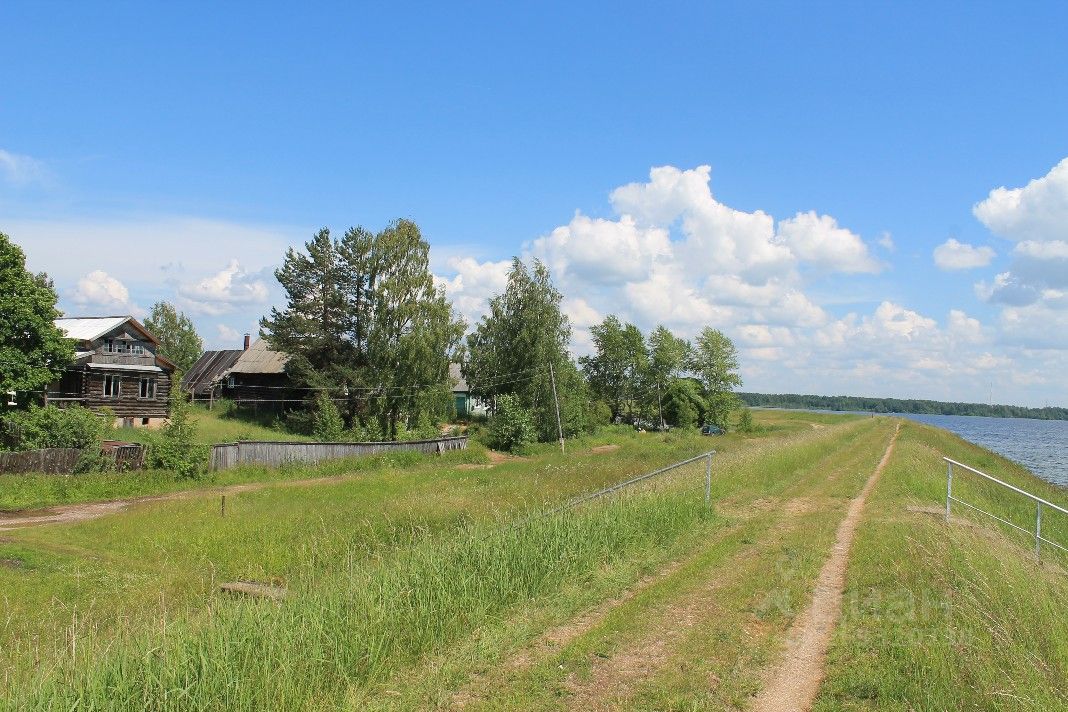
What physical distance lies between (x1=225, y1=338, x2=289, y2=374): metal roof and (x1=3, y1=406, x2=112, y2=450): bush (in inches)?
957

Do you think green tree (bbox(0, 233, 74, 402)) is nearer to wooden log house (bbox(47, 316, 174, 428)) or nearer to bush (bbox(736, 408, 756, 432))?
wooden log house (bbox(47, 316, 174, 428))

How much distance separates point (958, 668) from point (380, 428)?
4214 cm

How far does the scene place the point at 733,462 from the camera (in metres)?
22.3

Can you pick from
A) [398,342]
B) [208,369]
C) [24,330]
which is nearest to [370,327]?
[398,342]

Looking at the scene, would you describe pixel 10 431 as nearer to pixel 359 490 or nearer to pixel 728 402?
pixel 359 490

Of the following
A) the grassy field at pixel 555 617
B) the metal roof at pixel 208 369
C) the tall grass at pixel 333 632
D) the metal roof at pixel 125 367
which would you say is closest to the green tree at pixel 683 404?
the metal roof at pixel 208 369

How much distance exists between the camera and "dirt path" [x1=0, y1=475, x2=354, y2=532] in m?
19.6

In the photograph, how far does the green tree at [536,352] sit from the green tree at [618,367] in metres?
26.9

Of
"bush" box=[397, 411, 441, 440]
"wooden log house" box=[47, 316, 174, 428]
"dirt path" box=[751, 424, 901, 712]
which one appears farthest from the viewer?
"bush" box=[397, 411, 441, 440]

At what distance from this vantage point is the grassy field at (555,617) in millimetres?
5824

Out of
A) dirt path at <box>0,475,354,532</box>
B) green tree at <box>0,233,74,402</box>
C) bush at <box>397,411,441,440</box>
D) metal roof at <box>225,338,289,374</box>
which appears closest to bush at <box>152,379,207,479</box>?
dirt path at <box>0,475,354,532</box>

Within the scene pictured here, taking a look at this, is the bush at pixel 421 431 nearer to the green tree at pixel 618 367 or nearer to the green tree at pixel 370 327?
the green tree at pixel 370 327

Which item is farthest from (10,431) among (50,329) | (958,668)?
(958,668)

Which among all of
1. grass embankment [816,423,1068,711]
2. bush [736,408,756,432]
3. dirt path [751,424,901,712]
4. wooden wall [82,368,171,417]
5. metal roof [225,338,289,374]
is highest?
metal roof [225,338,289,374]
